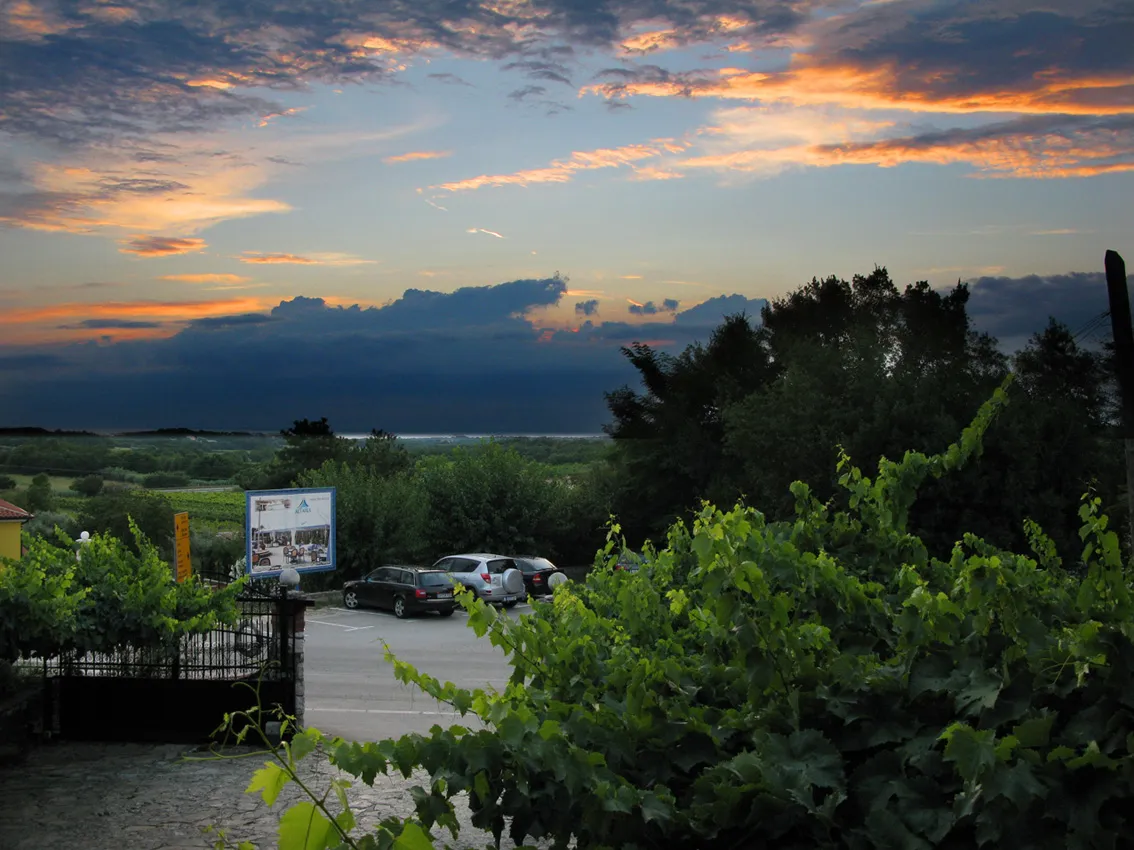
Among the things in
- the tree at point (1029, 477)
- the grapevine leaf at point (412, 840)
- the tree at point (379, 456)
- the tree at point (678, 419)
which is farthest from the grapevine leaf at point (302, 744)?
the tree at point (379, 456)

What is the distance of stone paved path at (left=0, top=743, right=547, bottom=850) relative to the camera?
8.93 m

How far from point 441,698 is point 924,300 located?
4590 cm

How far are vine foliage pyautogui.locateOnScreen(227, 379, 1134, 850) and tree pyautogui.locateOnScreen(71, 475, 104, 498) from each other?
44916 mm

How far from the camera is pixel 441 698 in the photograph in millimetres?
2396

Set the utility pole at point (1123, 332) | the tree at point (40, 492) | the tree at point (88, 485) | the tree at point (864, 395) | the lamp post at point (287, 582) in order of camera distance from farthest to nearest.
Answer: the tree at point (88, 485), the tree at point (40, 492), the tree at point (864, 395), the utility pole at point (1123, 332), the lamp post at point (287, 582)

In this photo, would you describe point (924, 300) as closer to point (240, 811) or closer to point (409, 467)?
point (409, 467)

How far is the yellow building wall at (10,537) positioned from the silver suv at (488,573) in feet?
40.6

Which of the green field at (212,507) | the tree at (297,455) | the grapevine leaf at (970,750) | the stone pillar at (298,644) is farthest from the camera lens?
the tree at (297,455)

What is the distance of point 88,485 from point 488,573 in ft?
77.2

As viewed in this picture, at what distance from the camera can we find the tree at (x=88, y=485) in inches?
1700

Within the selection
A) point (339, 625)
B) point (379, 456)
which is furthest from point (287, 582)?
point (379, 456)

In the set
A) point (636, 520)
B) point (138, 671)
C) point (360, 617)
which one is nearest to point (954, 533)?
point (636, 520)

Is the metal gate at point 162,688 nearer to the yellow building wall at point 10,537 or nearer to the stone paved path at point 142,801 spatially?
the stone paved path at point 142,801

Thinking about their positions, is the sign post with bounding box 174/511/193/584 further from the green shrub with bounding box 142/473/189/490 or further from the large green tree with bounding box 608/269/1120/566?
the green shrub with bounding box 142/473/189/490
